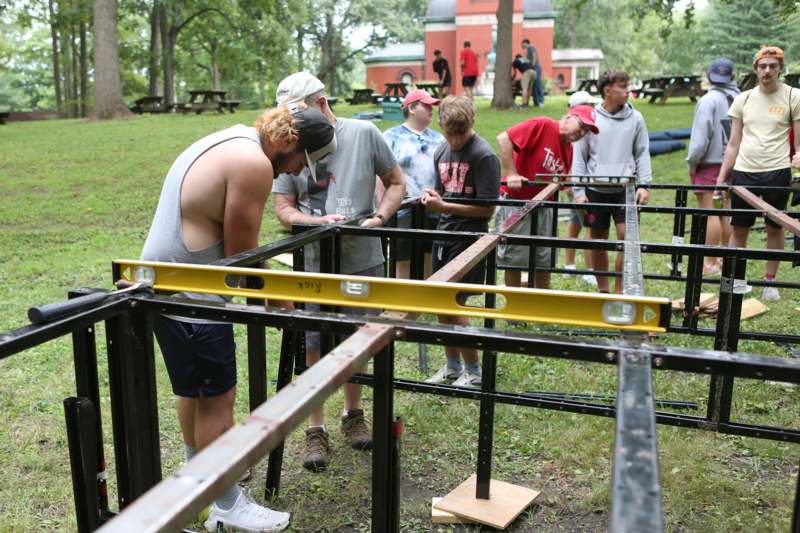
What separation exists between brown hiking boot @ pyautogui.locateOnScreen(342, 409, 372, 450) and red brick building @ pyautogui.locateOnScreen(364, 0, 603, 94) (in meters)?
34.4

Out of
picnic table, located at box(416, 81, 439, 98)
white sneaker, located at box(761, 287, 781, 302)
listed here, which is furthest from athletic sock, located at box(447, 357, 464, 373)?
picnic table, located at box(416, 81, 439, 98)

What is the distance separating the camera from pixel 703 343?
5562 mm

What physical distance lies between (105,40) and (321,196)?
17.3 m

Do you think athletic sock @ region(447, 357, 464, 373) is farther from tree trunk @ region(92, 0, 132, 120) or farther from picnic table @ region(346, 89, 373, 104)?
picnic table @ region(346, 89, 373, 104)

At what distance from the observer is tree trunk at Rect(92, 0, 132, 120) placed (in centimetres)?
1878

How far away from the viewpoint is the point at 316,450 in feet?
12.5

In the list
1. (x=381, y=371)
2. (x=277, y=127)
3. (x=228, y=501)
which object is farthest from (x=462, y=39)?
(x=381, y=371)

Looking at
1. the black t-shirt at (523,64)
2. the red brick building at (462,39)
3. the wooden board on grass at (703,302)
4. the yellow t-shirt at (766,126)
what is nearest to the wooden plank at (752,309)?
the wooden board on grass at (703,302)

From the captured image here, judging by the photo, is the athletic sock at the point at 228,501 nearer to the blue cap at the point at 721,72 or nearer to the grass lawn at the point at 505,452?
the grass lawn at the point at 505,452

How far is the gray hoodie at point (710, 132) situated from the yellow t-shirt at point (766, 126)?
651 millimetres

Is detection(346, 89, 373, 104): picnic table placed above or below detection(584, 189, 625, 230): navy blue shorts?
above

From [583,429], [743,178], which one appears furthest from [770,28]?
[583,429]

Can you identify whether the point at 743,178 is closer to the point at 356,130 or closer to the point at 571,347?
the point at 356,130

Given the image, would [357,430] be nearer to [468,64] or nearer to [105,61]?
[468,64]
